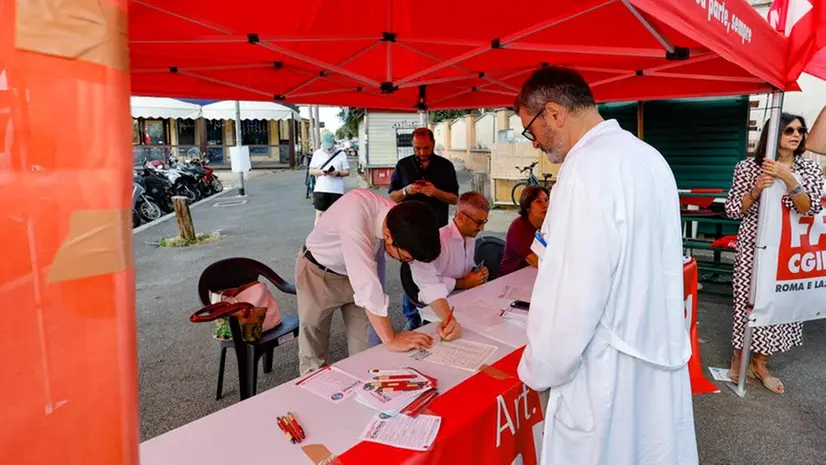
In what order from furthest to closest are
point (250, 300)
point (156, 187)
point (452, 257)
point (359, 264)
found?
point (156, 187) < point (452, 257) < point (250, 300) < point (359, 264)

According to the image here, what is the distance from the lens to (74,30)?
→ 0.42 meters

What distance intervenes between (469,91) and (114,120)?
5.07m

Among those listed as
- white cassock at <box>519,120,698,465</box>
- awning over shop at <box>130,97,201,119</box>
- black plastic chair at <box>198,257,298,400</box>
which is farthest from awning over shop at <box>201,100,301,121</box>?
white cassock at <box>519,120,698,465</box>

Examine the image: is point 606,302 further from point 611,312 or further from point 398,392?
point 398,392

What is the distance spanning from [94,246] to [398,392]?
1502 mm

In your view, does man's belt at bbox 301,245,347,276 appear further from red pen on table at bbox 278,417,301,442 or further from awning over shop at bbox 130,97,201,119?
awning over shop at bbox 130,97,201,119

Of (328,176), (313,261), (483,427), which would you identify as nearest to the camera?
(483,427)

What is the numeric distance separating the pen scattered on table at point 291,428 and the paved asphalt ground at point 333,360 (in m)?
Result: 1.82

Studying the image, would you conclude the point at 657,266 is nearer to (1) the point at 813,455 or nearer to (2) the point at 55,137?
(2) the point at 55,137

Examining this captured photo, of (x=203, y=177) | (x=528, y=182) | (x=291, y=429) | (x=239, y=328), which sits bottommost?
(x=239, y=328)

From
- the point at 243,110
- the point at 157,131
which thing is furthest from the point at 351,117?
the point at 243,110

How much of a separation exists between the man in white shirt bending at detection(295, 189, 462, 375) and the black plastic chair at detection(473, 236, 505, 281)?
1733mm

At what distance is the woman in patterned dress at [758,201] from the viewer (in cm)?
313

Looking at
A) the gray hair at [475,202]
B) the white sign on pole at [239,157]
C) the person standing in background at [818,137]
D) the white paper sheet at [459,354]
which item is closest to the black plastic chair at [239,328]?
the white paper sheet at [459,354]
